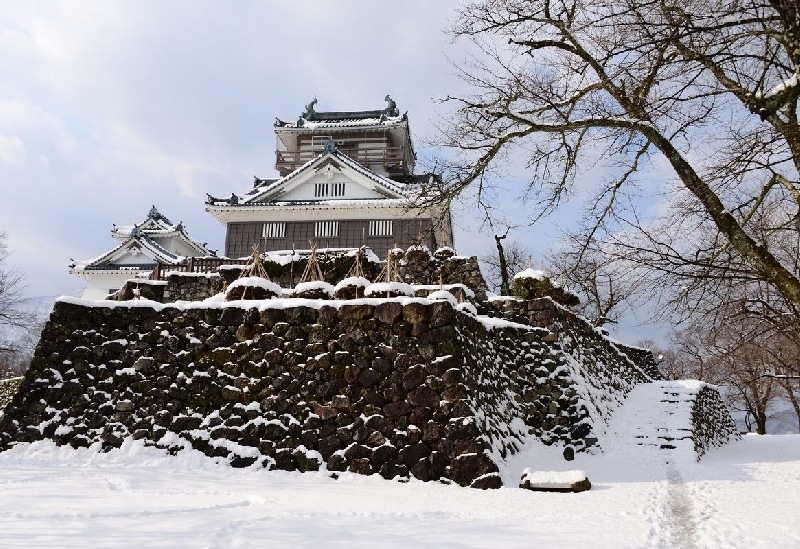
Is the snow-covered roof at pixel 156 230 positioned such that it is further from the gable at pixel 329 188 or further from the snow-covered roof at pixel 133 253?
the gable at pixel 329 188

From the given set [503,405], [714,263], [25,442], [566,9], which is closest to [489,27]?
[566,9]

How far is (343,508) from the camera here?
479 cm

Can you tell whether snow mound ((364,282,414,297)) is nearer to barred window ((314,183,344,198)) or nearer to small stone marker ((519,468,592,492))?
small stone marker ((519,468,592,492))

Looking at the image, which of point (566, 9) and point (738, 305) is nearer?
point (566, 9)

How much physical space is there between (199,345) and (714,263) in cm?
693

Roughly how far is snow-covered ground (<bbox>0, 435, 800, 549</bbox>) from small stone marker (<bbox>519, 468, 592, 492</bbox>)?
0.15 m

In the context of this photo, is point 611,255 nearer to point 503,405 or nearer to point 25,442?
point 503,405

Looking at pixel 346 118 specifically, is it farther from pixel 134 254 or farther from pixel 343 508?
pixel 343 508

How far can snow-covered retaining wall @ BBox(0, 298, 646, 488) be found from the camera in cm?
668

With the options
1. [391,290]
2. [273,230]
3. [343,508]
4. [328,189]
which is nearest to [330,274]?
[391,290]

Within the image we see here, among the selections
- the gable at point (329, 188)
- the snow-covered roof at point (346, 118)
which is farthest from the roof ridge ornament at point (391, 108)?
the gable at point (329, 188)

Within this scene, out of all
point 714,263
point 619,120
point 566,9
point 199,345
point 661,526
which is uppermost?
point 566,9

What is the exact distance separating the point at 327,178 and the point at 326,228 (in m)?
2.46

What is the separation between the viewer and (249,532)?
374 centimetres
